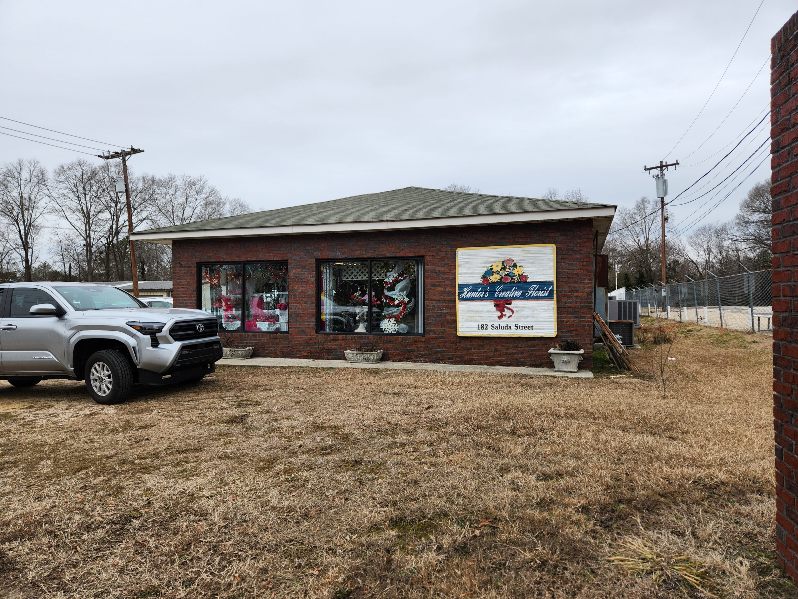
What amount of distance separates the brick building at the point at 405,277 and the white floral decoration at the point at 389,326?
2 centimetres

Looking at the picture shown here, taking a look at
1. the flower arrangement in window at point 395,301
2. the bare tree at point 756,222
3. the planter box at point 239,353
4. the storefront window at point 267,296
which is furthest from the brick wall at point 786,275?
the bare tree at point 756,222

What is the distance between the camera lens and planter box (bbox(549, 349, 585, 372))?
9.50 m

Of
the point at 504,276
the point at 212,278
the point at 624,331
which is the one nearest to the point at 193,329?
the point at 212,278

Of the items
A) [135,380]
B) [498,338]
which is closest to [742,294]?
[498,338]

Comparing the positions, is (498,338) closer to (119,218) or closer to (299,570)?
(299,570)

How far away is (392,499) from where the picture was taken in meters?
3.43

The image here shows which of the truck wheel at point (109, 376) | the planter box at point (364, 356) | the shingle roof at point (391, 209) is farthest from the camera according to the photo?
the planter box at point (364, 356)

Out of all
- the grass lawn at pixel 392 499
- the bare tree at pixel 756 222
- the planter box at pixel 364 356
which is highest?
the bare tree at pixel 756 222

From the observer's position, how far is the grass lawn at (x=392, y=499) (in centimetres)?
248

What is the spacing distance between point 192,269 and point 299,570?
11.4 metres

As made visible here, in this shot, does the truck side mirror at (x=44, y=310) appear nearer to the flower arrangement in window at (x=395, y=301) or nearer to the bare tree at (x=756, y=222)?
the flower arrangement in window at (x=395, y=301)

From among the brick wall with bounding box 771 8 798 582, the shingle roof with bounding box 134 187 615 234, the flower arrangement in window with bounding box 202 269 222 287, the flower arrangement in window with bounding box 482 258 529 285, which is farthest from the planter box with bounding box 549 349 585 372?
the flower arrangement in window with bounding box 202 269 222 287

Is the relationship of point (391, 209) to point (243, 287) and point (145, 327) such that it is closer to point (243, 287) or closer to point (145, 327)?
point (243, 287)

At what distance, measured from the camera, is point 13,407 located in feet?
22.4
